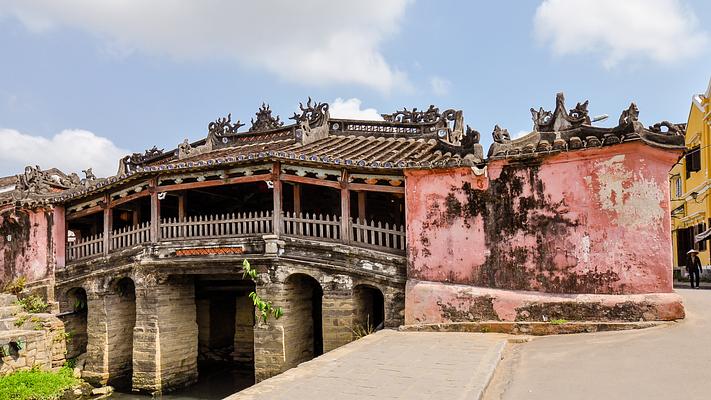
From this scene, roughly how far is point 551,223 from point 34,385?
12.7 m

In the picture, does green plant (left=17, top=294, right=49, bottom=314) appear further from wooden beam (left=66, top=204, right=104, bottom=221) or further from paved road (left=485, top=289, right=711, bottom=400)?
paved road (left=485, top=289, right=711, bottom=400)

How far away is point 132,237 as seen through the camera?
14.6 meters

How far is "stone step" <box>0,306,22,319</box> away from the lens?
14.4 metres

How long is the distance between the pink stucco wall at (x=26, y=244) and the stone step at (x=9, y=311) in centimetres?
141

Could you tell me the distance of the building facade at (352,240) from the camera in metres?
9.27

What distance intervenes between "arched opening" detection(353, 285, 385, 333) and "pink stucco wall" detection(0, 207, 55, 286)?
10448mm

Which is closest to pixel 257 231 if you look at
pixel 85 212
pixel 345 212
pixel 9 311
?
pixel 345 212

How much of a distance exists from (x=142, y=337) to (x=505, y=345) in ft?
31.0

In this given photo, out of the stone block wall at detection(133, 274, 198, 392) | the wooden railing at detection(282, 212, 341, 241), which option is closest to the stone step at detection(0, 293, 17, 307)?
the stone block wall at detection(133, 274, 198, 392)

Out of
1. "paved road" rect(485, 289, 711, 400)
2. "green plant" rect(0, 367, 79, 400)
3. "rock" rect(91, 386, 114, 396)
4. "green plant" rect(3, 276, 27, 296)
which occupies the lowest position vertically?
"rock" rect(91, 386, 114, 396)

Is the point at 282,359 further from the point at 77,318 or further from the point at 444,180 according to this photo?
the point at 77,318

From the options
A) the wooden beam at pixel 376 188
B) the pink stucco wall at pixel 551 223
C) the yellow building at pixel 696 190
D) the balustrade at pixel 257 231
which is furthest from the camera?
the yellow building at pixel 696 190

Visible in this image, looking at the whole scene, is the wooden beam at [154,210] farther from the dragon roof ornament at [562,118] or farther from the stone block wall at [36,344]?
the dragon roof ornament at [562,118]

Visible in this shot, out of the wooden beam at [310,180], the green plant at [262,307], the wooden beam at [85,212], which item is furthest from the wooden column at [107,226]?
the wooden beam at [310,180]
